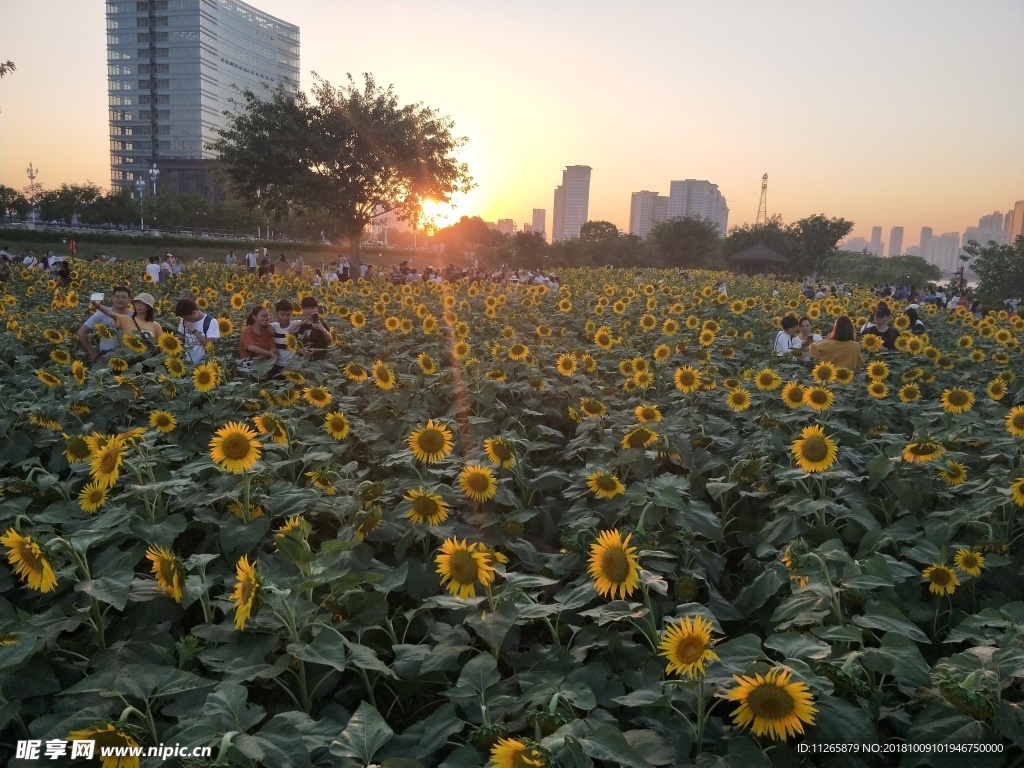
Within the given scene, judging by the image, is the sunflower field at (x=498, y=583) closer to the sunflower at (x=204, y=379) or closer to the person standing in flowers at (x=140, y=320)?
the sunflower at (x=204, y=379)

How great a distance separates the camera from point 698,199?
145m

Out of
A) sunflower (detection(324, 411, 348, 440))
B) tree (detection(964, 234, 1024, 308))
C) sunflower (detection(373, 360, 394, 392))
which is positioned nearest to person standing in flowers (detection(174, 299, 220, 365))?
sunflower (detection(373, 360, 394, 392))

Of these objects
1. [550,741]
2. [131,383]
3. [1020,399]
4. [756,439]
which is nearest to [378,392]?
[131,383]

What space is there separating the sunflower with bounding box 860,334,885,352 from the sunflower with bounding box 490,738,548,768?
19.6 feet

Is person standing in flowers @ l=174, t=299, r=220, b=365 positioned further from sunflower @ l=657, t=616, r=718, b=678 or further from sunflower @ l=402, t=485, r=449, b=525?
sunflower @ l=657, t=616, r=718, b=678

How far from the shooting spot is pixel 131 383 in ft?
12.8

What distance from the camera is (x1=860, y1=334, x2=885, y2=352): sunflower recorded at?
20.6 ft

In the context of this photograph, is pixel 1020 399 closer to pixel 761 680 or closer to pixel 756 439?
pixel 756 439

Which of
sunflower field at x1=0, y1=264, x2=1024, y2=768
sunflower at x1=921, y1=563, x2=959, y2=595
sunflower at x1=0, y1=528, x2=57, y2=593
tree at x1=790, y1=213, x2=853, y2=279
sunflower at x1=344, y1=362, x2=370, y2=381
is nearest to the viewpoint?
sunflower field at x1=0, y1=264, x2=1024, y2=768


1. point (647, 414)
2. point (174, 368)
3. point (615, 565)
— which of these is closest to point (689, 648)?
point (615, 565)

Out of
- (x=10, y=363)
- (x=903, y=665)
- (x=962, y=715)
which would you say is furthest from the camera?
(x=10, y=363)

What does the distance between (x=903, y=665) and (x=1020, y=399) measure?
3759mm

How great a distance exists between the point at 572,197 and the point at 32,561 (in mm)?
189480

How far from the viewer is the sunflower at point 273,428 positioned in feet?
9.20
